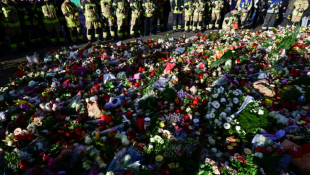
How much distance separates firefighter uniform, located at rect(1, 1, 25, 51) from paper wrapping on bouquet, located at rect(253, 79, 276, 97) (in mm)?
7917

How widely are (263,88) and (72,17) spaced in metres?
7.16

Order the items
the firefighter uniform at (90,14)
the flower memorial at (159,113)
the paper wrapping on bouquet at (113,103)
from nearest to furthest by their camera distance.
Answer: the flower memorial at (159,113)
the paper wrapping on bouquet at (113,103)
the firefighter uniform at (90,14)

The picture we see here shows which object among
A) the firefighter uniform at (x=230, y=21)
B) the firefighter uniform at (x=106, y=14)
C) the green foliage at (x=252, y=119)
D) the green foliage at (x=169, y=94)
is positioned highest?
the firefighter uniform at (x=106, y=14)

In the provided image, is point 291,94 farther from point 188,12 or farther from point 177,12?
point 177,12

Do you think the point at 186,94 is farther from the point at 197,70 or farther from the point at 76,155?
the point at 76,155

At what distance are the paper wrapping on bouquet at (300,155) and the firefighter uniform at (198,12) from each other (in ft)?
27.0

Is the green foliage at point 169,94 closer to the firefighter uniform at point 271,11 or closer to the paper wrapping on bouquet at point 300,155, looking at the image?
the paper wrapping on bouquet at point 300,155

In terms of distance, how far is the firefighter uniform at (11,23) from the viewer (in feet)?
21.6

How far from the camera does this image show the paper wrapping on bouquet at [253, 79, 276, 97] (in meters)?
4.32

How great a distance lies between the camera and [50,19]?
7.54 meters

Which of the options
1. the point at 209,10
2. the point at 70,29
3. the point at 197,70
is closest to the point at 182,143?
the point at 197,70

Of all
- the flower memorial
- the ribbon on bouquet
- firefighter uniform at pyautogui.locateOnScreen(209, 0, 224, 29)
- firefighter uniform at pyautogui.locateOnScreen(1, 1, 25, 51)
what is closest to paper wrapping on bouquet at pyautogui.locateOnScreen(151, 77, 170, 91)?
the flower memorial

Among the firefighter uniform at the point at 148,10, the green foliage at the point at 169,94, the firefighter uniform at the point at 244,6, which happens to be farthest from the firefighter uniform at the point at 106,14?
the firefighter uniform at the point at 244,6

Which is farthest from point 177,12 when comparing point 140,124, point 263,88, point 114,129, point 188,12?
point 114,129
